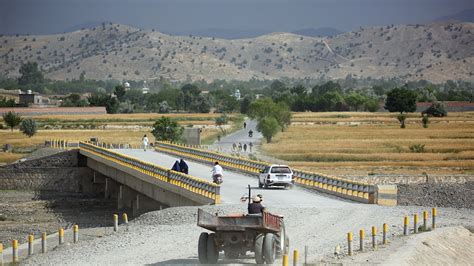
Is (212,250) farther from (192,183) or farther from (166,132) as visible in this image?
(166,132)

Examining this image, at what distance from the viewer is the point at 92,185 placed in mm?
87562

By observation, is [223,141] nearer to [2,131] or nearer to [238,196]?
[2,131]

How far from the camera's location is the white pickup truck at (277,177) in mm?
52219

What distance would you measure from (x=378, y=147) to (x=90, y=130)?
1956 inches

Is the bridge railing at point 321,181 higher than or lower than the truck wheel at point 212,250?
lower

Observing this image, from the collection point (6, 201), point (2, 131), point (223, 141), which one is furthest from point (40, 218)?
point (2, 131)

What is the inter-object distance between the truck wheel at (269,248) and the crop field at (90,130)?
72.0 meters

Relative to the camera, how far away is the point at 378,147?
107 m

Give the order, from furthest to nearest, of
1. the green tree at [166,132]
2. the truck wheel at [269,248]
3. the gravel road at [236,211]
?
the green tree at [166,132]
the gravel road at [236,211]
the truck wheel at [269,248]

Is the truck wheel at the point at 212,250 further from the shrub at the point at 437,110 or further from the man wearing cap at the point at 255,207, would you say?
the shrub at the point at 437,110

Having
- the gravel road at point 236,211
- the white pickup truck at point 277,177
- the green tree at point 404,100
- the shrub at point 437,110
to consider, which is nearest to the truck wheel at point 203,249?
the gravel road at point 236,211

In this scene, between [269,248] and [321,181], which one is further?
[321,181]

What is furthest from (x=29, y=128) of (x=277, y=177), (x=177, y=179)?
(x=277, y=177)

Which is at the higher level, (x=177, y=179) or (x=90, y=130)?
(x=177, y=179)
